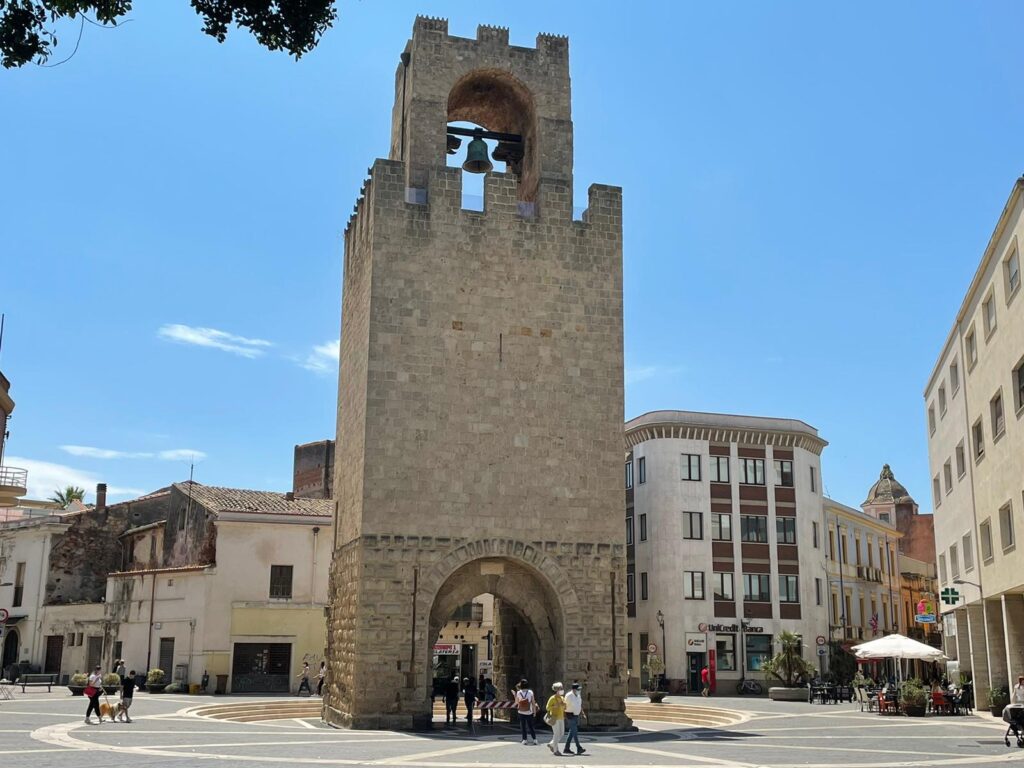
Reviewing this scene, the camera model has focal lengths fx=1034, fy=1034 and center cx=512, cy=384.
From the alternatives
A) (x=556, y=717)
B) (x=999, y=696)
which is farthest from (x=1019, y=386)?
(x=556, y=717)

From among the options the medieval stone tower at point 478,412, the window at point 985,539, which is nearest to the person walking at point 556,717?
the medieval stone tower at point 478,412

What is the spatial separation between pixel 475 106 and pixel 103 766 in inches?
843

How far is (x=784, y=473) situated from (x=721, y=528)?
4651 mm

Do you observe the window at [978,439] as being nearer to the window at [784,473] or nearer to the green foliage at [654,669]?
the green foliage at [654,669]

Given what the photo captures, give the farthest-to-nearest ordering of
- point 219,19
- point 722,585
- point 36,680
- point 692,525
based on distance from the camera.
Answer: point 692,525 → point 722,585 → point 36,680 → point 219,19

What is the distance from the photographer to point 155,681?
39.8 meters

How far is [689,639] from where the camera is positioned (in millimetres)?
47562

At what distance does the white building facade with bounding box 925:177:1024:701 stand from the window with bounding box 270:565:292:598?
24.7 meters

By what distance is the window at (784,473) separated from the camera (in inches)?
2013

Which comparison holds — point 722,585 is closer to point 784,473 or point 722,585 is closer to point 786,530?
point 786,530

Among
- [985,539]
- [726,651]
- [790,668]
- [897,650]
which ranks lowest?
[790,668]

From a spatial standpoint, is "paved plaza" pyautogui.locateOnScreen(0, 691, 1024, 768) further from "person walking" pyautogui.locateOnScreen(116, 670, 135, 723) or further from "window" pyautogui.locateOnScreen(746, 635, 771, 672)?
"window" pyautogui.locateOnScreen(746, 635, 771, 672)

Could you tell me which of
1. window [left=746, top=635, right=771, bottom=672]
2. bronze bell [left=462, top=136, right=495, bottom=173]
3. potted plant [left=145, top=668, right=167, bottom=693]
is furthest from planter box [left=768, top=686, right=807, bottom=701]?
potted plant [left=145, top=668, right=167, bottom=693]

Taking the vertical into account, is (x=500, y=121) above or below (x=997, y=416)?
above
